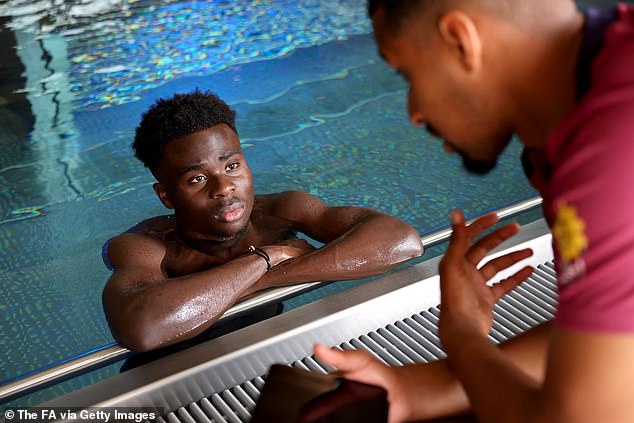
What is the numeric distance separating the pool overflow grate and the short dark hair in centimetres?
104

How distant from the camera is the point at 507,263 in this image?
5.93ft

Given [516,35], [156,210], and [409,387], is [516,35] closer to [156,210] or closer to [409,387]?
[409,387]

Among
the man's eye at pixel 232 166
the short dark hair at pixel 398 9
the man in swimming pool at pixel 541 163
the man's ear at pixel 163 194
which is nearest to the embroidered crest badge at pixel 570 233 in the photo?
the man in swimming pool at pixel 541 163

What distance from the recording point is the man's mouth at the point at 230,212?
260 centimetres

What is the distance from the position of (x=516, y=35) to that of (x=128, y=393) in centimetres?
128

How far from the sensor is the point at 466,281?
165 cm

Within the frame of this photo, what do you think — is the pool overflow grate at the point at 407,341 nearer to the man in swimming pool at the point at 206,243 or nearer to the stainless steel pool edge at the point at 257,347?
the stainless steel pool edge at the point at 257,347

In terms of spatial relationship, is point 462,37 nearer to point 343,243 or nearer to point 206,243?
point 343,243

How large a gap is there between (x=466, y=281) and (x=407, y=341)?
22.4 inches

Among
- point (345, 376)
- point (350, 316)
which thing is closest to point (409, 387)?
point (345, 376)

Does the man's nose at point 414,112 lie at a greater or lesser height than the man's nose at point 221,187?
greater

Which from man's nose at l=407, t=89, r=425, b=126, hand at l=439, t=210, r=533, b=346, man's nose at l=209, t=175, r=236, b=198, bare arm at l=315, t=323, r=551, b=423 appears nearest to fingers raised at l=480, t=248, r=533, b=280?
hand at l=439, t=210, r=533, b=346

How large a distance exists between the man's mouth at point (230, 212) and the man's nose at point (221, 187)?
2.1 inches

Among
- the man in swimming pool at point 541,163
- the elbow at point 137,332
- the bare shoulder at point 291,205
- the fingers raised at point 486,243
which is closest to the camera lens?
the man in swimming pool at point 541,163
